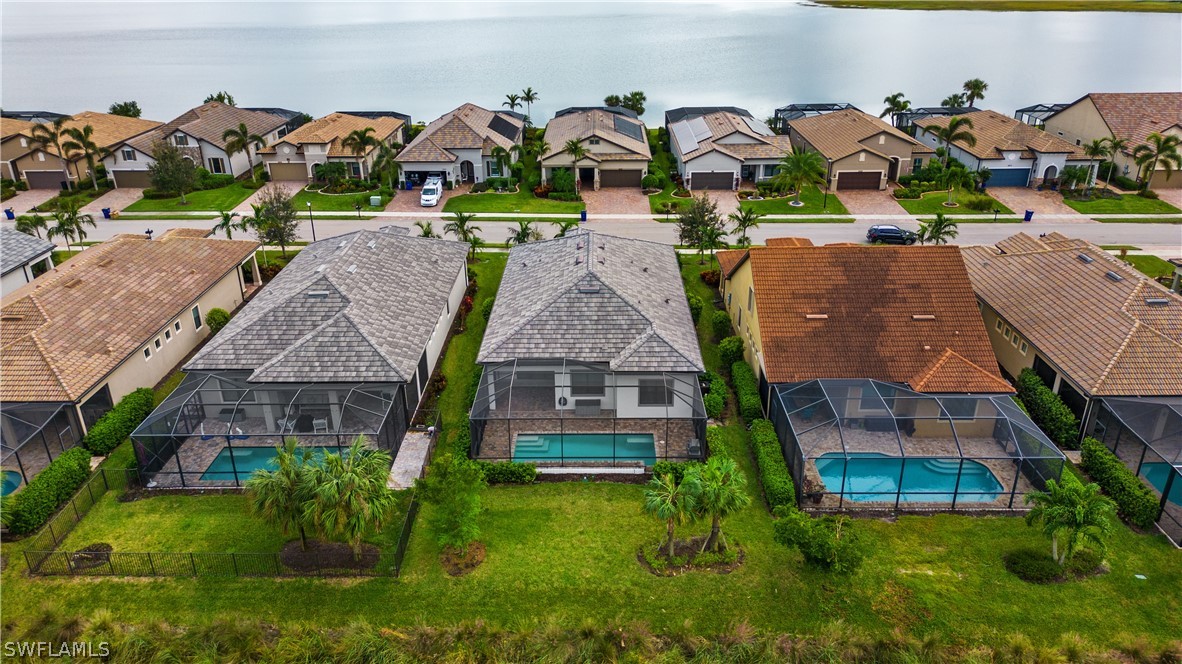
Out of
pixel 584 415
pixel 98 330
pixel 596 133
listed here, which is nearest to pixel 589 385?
pixel 584 415

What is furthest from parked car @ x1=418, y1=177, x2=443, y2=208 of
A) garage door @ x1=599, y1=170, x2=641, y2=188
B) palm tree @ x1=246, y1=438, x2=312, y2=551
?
palm tree @ x1=246, y1=438, x2=312, y2=551

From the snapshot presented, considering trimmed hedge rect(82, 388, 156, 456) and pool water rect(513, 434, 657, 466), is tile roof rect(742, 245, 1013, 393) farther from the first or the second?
trimmed hedge rect(82, 388, 156, 456)

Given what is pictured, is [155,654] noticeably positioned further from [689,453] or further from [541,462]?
[689,453]

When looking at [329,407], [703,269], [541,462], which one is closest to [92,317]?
[329,407]

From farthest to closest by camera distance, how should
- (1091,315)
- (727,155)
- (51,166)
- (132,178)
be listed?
(132,178) < (51,166) < (727,155) < (1091,315)

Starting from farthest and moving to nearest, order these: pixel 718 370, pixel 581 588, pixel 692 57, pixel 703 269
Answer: pixel 692 57
pixel 703 269
pixel 718 370
pixel 581 588

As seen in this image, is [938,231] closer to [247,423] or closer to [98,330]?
[247,423]
